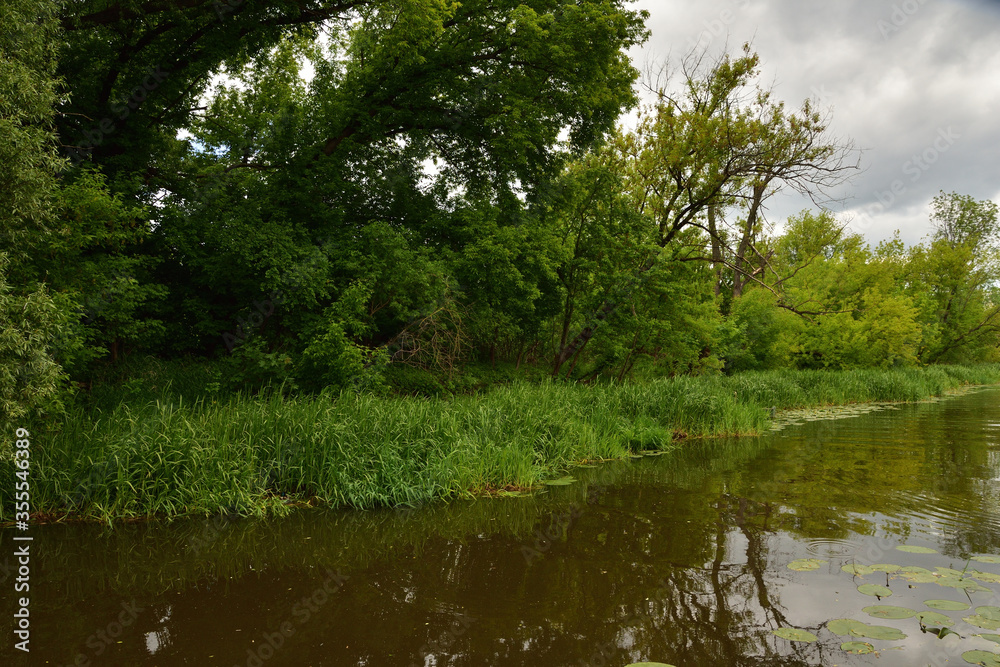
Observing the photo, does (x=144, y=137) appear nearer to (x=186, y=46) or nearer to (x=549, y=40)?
(x=186, y=46)

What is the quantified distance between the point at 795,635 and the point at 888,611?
30.1 inches

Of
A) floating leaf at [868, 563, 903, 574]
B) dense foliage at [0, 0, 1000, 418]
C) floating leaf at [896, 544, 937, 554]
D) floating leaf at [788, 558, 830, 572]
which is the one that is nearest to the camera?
floating leaf at [868, 563, 903, 574]

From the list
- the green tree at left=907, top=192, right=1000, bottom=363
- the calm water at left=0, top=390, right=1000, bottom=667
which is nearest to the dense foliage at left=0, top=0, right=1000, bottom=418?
the calm water at left=0, top=390, right=1000, bottom=667

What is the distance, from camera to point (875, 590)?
12.9ft

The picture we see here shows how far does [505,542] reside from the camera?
5293 millimetres

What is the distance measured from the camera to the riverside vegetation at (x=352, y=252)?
610 cm

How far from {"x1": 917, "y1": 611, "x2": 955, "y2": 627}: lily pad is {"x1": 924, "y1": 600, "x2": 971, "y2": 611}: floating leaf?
0.33 ft

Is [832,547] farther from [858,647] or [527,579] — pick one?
[527,579]

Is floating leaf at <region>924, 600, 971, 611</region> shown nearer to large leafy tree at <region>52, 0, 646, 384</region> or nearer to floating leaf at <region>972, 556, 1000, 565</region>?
floating leaf at <region>972, 556, 1000, 565</region>

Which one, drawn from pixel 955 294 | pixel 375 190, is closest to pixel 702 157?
pixel 375 190

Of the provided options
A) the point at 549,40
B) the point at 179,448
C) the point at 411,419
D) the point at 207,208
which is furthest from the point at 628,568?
the point at 549,40

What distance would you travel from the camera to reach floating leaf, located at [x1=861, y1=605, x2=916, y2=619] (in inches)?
139

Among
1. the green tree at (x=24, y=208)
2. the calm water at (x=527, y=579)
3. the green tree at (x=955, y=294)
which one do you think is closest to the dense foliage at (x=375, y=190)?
the green tree at (x=24, y=208)

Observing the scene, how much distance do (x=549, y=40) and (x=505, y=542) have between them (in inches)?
414
